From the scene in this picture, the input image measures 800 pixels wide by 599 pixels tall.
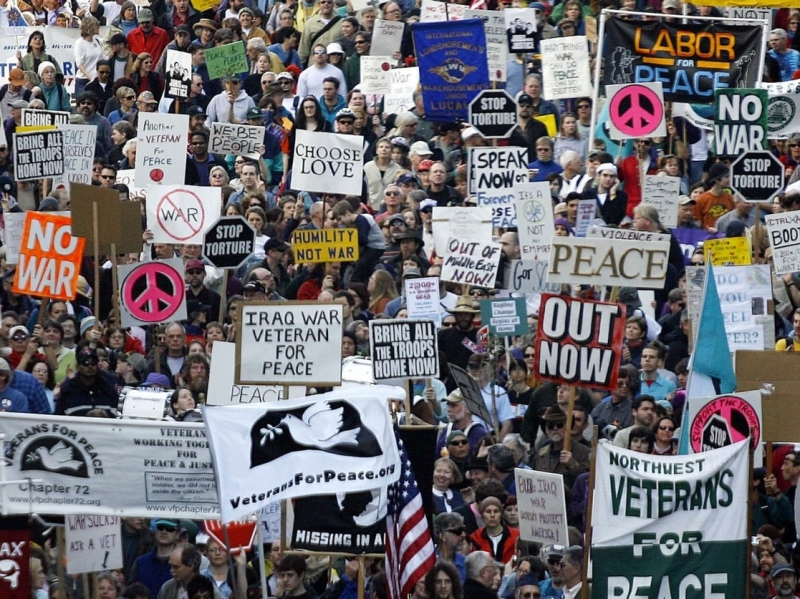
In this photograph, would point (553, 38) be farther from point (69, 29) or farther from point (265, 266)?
point (69, 29)

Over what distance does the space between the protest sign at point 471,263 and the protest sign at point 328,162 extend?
218cm

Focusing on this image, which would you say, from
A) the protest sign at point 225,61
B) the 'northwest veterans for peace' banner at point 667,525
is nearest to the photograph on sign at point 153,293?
the 'northwest veterans for peace' banner at point 667,525

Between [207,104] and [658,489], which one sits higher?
[207,104]

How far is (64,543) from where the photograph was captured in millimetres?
14289

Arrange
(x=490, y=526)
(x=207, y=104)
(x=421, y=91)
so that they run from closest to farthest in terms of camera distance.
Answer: (x=490, y=526)
(x=421, y=91)
(x=207, y=104)

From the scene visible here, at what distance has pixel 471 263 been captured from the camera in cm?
1916

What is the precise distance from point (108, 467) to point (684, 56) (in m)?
10.5

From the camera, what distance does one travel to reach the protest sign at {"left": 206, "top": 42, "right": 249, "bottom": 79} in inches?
990

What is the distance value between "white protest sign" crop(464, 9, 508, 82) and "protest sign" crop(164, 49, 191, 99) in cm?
329

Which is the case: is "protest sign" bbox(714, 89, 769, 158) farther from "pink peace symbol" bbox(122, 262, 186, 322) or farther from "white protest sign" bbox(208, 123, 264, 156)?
"white protest sign" bbox(208, 123, 264, 156)

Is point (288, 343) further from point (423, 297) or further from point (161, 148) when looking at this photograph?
point (161, 148)

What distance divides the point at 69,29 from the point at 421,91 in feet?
22.7

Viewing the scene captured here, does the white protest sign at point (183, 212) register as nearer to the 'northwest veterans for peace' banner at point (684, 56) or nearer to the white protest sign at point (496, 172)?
Answer: the white protest sign at point (496, 172)

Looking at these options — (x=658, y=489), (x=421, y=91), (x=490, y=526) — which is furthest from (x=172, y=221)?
(x=658, y=489)
